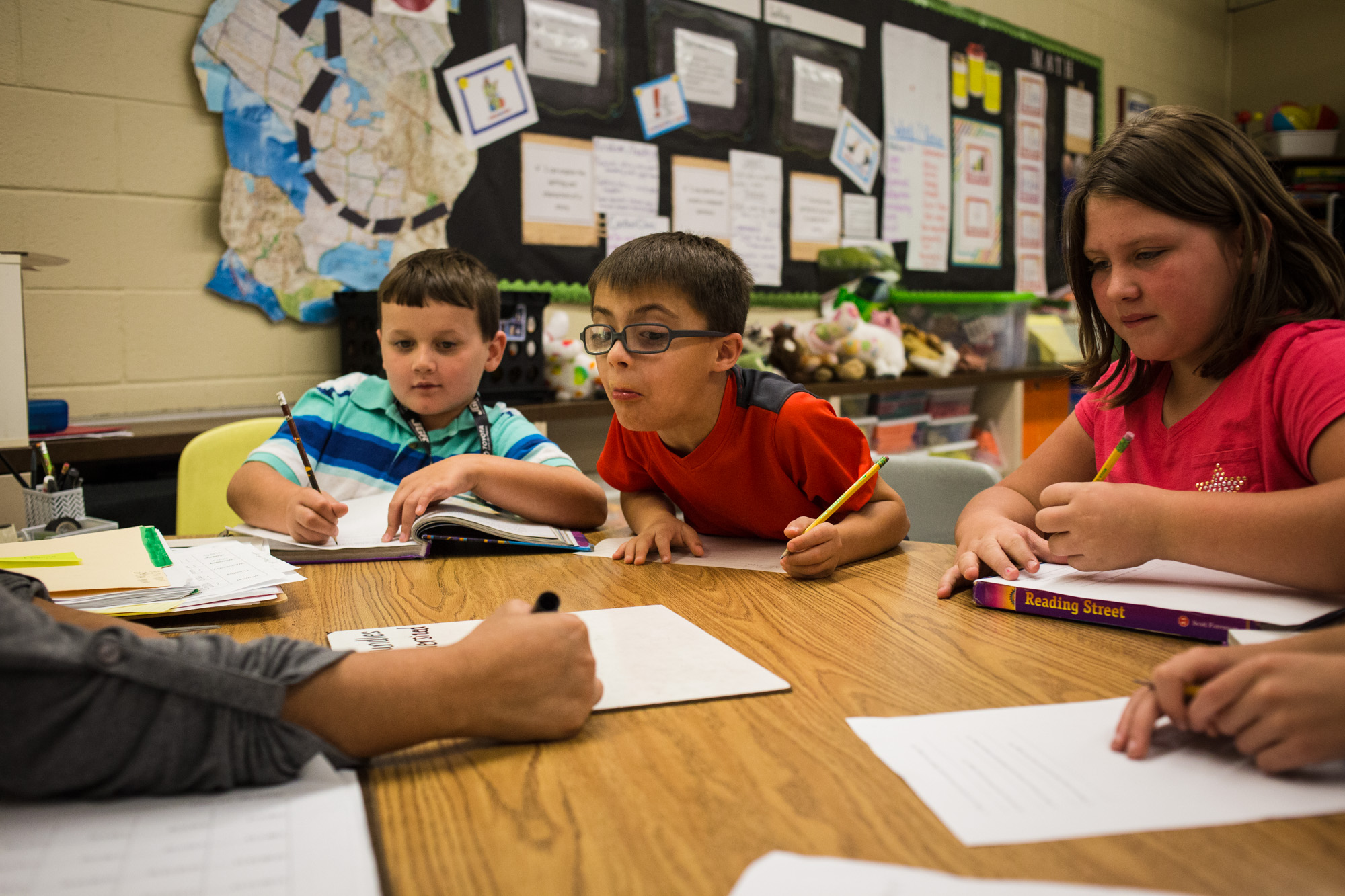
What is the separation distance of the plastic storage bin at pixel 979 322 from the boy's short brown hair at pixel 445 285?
7.52ft

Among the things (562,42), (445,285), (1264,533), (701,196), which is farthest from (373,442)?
(701,196)

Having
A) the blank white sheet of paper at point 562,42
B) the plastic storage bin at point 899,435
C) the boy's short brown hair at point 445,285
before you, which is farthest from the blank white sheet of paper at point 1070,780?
the plastic storage bin at point 899,435

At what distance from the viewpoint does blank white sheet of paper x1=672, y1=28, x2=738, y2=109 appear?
272 centimetres

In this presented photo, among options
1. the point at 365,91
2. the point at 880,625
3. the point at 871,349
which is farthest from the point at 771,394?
the point at 871,349

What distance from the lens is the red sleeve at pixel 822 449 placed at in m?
1.17

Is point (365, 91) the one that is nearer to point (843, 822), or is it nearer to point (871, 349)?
point (871, 349)

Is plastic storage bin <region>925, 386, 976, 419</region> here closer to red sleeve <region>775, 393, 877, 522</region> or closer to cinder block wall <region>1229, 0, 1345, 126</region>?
red sleeve <region>775, 393, 877, 522</region>

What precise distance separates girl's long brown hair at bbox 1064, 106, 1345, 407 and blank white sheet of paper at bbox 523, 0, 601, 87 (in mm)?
1785

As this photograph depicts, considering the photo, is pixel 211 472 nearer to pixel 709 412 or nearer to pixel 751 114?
pixel 709 412

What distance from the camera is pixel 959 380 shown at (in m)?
3.10

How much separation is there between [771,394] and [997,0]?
3.35 metres

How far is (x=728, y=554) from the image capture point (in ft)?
3.73

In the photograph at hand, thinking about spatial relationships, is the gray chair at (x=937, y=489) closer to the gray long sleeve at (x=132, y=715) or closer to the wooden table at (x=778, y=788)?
the wooden table at (x=778, y=788)

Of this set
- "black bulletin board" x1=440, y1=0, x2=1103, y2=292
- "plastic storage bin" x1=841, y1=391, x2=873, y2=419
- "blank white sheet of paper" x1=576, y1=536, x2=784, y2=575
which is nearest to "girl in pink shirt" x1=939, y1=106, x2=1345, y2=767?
"blank white sheet of paper" x1=576, y1=536, x2=784, y2=575
